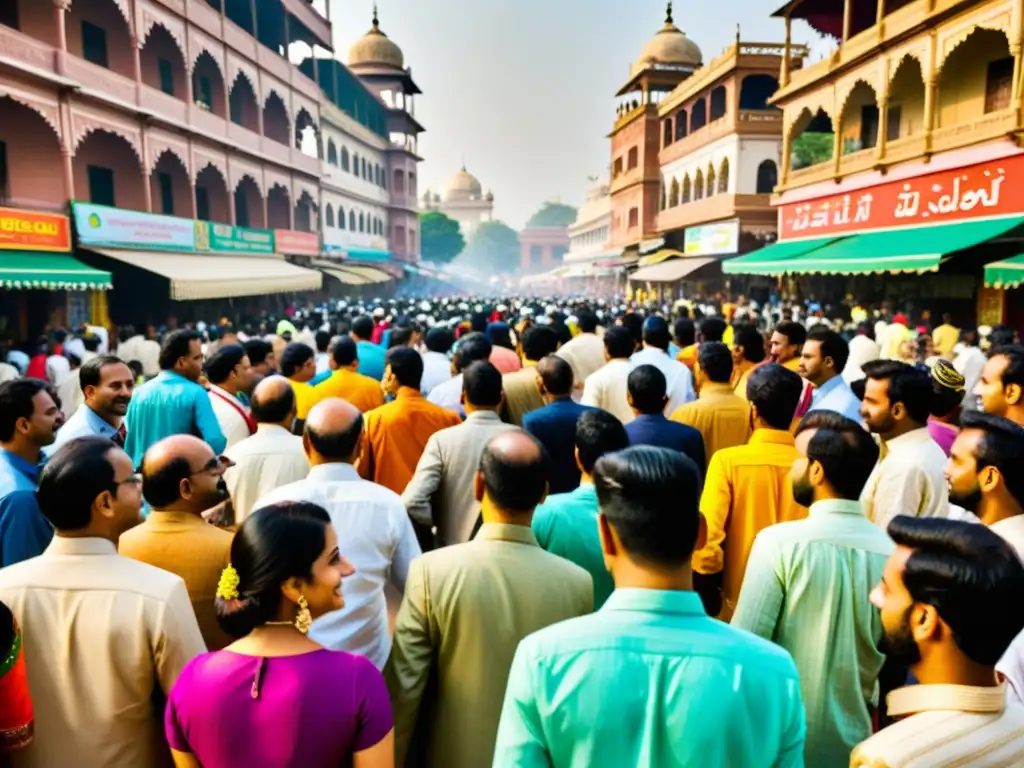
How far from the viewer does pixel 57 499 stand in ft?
6.87

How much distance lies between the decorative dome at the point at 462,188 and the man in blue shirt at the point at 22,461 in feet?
306

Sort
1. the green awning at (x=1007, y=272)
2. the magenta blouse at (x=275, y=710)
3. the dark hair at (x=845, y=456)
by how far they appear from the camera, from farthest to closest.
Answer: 1. the green awning at (x=1007, y=272)
2. the dark hair at (x=845, y=456)
3. the magenta blouse at (x=275, y=710)

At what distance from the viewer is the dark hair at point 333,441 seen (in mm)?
2865

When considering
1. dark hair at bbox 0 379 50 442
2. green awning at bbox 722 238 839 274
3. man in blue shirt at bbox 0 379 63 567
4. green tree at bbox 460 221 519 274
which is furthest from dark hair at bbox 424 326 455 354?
green tree at bbox 460 221 519 274

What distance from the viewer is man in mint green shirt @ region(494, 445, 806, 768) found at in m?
1.38

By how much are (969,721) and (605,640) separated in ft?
2.08

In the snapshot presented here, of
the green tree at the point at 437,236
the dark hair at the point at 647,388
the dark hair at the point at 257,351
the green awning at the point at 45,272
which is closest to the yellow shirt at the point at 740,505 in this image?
the dark hair at the point at 647,388

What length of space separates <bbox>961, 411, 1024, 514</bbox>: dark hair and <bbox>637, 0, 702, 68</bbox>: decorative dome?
33.2 meters

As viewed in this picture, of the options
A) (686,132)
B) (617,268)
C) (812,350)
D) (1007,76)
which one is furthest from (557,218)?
(812,350)

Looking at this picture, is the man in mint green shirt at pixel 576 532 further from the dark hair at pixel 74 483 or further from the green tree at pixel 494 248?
the green tree at pixel 494 248

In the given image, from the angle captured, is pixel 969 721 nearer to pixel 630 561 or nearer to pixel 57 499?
pixel 630 561

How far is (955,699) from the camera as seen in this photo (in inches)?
52.5

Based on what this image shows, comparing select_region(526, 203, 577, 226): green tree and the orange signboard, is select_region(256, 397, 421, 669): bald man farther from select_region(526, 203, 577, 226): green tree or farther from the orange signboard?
select_region(526, 203, 577, 226): green tree

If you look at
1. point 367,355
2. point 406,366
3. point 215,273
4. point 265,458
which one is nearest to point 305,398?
point 406,366
